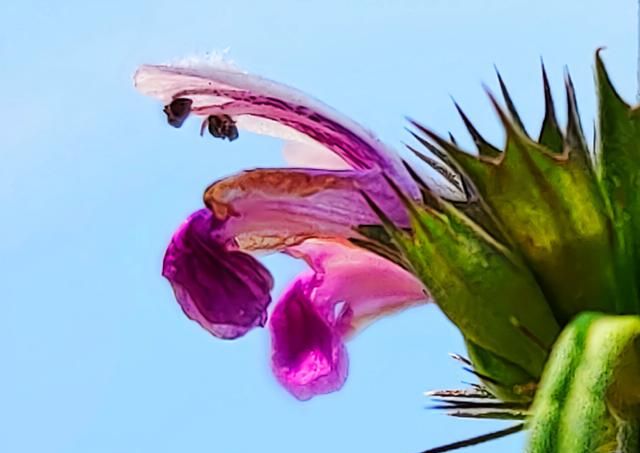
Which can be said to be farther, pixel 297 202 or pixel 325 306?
pixel 325 306

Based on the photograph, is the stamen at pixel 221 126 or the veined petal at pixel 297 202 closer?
the veined petal at pixel 297 202

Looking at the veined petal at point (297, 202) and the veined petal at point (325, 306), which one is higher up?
the veined petal at point (297, 202)

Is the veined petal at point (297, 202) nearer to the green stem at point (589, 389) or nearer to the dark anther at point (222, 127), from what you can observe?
the dark anther at point (222, 127)

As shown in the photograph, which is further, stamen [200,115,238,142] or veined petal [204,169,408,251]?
stamen [200,115,238,142]

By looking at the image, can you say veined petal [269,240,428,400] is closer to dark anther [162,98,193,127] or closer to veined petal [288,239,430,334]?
veined petal [288,239,430,334]

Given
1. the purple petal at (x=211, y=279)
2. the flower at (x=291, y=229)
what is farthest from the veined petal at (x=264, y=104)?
the purple petal at (x=211, y=279)

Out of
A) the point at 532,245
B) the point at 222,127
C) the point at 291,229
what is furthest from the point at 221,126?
the point at 532,245

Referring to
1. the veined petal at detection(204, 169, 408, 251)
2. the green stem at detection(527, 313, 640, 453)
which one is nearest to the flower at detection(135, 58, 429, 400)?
the veined petal at detection(204, 169, 408, 251)

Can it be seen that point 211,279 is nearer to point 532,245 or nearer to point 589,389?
point 532,245
